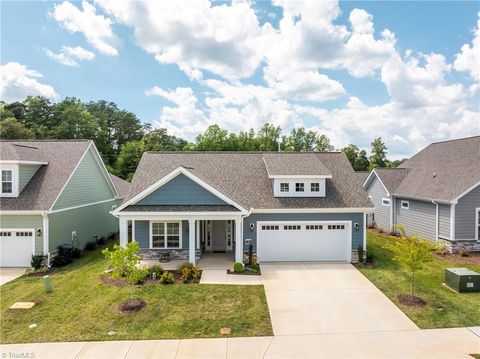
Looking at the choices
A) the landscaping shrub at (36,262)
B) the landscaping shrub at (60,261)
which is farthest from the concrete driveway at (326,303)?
the landscaping shrub at (36,262)

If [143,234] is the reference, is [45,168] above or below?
above

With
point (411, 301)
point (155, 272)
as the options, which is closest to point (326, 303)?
point (411, 301)

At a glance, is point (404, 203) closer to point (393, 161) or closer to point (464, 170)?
point (464, 170)

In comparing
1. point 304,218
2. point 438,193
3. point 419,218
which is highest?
point 438,193

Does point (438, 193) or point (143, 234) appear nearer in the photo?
point (143, 234)

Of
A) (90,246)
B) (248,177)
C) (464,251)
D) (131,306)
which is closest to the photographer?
(131,306)

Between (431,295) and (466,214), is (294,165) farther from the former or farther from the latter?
(466,214)

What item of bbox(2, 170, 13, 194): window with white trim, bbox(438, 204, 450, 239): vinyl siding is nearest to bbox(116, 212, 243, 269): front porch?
bbox(2, 170, 13, 194): window with white trim

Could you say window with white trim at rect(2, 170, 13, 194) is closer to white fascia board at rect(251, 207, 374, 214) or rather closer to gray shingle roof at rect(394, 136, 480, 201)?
white fascia board at rect(251, 207, 374, 214)
